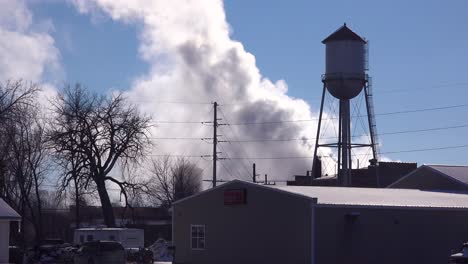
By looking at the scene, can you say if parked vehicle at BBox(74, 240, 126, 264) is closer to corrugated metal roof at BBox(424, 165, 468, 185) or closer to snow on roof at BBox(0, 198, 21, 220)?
snow on roof at BBox(0, 198, 21, 220)

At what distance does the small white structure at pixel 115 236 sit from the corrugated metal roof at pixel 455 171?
20021mm

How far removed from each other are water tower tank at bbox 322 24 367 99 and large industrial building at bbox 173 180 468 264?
1137 cm

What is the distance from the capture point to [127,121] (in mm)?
73750

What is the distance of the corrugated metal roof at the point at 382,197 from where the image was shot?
1821 inches

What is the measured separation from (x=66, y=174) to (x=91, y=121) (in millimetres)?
4857

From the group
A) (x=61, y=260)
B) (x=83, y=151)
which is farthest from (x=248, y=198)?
(x=83, y=151)

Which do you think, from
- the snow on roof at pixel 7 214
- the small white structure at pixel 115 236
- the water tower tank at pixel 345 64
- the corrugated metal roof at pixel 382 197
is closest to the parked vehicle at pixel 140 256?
the small white structure at pixel 115 236

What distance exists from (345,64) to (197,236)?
17076 millimetres

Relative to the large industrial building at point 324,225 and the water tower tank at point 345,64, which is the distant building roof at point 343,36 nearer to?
the water tower tank at point 345,64

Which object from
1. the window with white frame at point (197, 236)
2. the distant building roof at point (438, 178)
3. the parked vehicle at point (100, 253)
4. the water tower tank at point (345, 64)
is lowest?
the parked vehicle at point (100, 253)

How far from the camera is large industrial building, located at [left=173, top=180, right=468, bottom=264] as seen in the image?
146 feet

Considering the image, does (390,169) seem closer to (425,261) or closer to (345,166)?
(345,166)

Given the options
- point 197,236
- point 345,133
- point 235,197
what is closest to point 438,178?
point 345,133

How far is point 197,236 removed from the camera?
52.6 m
